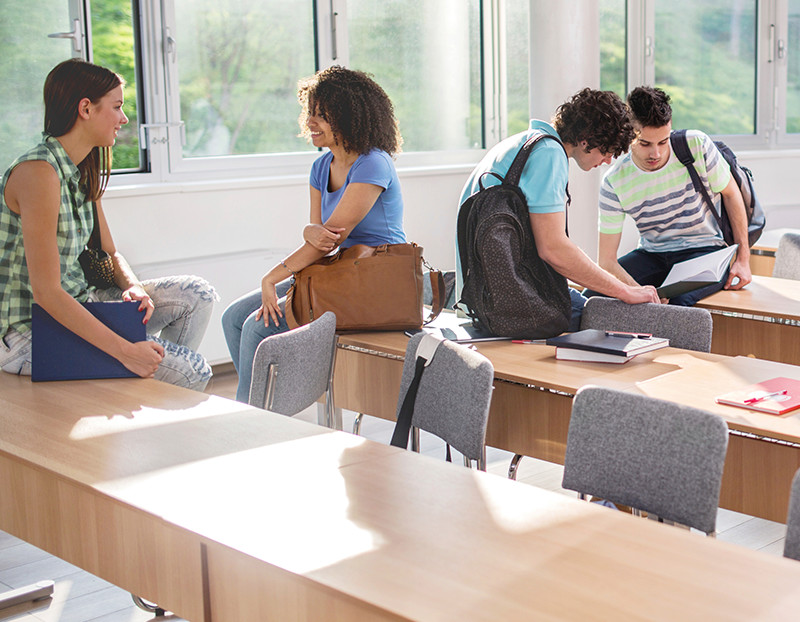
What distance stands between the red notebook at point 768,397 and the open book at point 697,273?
3.49ft

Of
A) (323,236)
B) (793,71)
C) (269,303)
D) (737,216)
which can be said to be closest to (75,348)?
(269,303)

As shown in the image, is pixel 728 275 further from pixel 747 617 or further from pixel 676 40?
pixel 676 40

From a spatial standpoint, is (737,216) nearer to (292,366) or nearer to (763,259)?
(763,259)

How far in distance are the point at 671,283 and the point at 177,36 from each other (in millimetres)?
2946

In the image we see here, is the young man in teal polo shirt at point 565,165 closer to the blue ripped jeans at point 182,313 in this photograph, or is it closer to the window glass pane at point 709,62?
the blue ripped jeans at point 182,313

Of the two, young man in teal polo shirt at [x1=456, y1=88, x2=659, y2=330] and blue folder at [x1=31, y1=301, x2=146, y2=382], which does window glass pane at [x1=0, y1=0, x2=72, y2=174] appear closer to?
blue folder at [x1=31, y1=301, x2=146, y2=382]

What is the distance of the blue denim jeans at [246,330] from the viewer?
10.5ft

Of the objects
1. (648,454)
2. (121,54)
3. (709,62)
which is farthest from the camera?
(709,62)

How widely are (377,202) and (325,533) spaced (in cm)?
186

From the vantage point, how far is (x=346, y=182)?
3295 mm

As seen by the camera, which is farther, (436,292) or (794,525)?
(436,292)

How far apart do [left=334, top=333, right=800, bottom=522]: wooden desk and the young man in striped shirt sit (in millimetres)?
1130

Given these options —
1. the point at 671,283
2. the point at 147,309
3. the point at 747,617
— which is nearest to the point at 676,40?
the point at 671,283

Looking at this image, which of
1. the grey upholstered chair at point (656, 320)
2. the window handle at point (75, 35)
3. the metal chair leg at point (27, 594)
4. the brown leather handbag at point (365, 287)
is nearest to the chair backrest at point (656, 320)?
the grey upholstered chair at point (656, 320)
